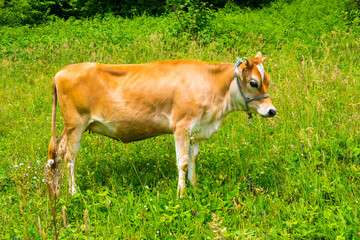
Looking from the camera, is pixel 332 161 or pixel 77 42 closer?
pixel 332 161

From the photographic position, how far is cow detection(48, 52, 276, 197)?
4.13 metres

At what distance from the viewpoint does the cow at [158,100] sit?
13.6 feet

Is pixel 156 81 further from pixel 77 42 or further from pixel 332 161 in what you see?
pixel 77 42

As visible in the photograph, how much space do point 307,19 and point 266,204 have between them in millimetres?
10073

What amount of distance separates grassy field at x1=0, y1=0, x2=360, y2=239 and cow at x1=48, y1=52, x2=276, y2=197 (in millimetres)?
421

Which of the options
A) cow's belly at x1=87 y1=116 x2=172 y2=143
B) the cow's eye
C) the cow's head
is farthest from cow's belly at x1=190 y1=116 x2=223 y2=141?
the cow's eye

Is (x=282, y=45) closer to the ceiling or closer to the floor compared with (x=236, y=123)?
closer to the ceiling

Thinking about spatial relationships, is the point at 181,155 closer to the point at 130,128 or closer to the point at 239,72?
the point at 130,128

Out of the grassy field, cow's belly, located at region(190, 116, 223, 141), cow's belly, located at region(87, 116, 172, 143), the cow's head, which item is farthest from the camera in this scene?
cow's belly, located at region(87, 116, 172, 143)

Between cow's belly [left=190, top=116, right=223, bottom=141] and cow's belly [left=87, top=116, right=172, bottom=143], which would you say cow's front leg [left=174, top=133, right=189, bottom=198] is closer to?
cow's belly [left=190, top=116, right=223, bottom=141]

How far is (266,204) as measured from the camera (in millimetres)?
3717

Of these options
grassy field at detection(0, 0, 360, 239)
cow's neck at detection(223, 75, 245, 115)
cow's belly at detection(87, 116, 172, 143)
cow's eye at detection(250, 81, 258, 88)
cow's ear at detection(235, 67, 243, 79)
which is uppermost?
cow's ear at detection(235, 67, 243, 79)

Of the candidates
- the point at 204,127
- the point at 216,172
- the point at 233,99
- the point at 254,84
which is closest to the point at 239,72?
the point at 254,84

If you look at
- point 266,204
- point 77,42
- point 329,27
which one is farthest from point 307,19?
point 266,204
